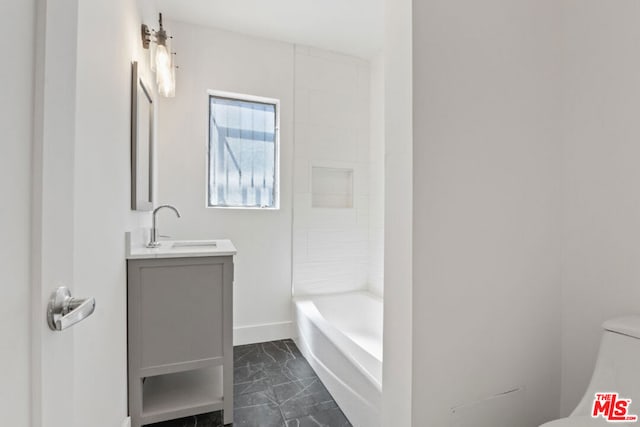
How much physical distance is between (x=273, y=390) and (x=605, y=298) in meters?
1.88

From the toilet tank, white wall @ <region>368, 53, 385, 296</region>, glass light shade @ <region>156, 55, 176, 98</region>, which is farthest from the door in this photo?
white wall @ <region>368, 53, 385, 296</region>

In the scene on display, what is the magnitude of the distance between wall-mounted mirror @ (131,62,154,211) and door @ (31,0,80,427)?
1141 mm

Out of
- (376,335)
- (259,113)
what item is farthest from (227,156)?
(376,335)

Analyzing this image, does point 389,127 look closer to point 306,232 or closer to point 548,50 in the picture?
point 548,50

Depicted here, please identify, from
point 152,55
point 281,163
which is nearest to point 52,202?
point 152,55

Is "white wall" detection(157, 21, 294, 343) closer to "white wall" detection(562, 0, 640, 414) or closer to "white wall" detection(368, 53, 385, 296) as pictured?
"white wall" detection(368, 53, 385, 296)

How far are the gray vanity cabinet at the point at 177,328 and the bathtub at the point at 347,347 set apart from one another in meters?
0.65

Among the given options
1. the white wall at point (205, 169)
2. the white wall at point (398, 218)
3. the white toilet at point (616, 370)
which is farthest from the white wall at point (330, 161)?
the white toilet at point (616, 370)

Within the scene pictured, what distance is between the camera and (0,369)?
1.36 ft

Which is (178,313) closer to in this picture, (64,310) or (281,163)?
(64,310)

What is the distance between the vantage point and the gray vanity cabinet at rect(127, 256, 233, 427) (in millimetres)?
1543

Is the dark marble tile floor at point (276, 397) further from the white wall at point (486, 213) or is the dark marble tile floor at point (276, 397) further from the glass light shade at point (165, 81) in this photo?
the glass light shade at point (165, 81)

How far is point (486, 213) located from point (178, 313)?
5.33 feet

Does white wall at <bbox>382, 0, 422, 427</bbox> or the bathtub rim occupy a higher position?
white wall at <bbox>382, 0, 422, 427</bbox>
